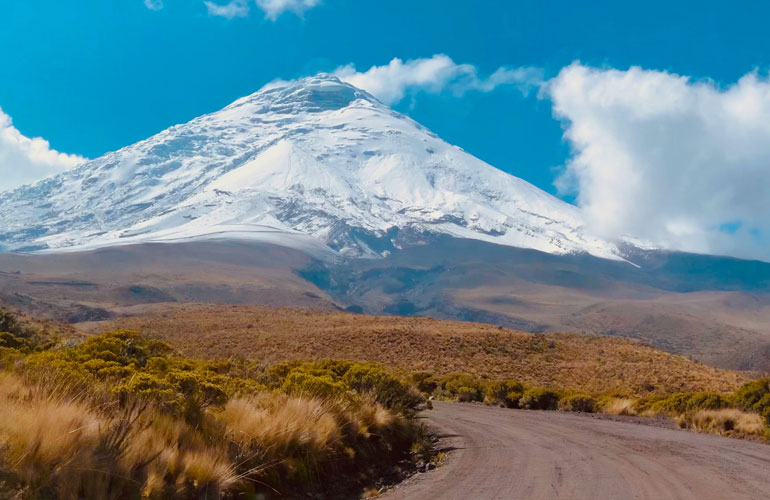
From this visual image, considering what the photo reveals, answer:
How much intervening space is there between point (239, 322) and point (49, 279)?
5812 inches

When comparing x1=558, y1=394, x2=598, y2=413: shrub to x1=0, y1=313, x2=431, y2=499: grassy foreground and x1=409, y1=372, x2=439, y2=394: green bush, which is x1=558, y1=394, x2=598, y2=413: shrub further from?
x1=0, y1=313, x2=431, y2=499: grassy foreground

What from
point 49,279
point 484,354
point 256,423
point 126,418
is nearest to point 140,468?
point 126,418

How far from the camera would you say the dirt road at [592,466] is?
898 centimetres

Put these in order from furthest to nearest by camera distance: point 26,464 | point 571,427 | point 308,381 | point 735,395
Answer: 1. point 735,395
2. point 571,427
3. point 308,381
4. point 26,464

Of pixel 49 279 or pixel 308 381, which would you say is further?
pixel 49 279

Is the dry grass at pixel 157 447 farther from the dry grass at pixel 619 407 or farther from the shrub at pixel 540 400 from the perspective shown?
the shrub at pixel 540 400

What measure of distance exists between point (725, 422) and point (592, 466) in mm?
8526

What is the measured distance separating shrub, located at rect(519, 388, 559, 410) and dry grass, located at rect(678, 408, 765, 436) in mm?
6914

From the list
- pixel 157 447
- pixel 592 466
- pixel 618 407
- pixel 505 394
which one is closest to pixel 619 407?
pixel 618 407

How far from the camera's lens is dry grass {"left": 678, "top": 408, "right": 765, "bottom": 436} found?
16.1m

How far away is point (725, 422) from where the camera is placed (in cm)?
1720

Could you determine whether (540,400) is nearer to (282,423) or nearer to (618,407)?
(618,407)

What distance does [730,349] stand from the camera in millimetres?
149625

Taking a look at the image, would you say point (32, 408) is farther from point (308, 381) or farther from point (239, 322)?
point (239, 322)
